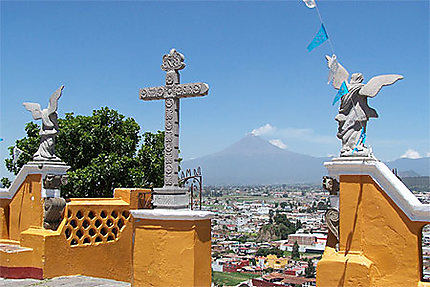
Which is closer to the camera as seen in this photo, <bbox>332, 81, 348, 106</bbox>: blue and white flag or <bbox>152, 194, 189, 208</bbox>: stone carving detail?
<bbox>332, 81, 348, 106</bbox>: blue and white flag

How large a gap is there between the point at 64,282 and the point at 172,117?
377 centimetres

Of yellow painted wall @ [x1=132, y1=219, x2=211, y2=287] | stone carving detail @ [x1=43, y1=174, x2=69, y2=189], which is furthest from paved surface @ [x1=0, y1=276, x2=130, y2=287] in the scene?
stone carving detail @ [x1=43, y1=174, x2=69, y2=189]

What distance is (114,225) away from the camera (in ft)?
29.1

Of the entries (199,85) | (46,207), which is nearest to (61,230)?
(46,207)

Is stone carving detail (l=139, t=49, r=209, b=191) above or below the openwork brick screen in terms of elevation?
above

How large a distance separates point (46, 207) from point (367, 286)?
19.8 feet

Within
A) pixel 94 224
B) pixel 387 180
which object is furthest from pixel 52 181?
pixel 387 180

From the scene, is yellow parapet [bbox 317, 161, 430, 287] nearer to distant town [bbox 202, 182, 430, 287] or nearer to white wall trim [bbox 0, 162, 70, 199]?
distant town [bbox 202, 182, 430, 287]

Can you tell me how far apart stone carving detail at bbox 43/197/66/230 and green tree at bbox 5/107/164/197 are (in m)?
4.86

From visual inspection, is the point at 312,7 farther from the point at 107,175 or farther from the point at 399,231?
the point at 107,175

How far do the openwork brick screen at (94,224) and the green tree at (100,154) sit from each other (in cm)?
443

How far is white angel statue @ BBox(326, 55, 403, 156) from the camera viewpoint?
201 inches

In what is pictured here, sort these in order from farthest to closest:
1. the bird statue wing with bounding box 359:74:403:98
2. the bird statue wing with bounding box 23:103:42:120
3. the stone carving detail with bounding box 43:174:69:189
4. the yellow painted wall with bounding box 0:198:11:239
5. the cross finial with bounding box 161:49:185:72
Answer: the yellow painted wall with bounding box 0:198:11:239
the bird statue wing with bounding box 23:103:42:120
the stone carving detail with bounding box 43:174:69:189
the cross finial with bounding box 161:49:185:72
the bird statue wing with bounding box 359:74:403:98

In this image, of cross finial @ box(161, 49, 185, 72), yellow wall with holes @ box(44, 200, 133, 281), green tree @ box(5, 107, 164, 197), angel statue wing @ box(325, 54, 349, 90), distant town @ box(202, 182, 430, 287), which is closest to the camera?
angel statue wing @ box(325, 54, 349, 90)
